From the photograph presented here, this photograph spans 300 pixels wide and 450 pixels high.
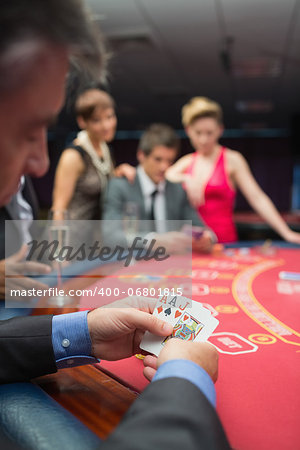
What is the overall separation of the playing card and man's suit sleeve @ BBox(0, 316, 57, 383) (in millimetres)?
206

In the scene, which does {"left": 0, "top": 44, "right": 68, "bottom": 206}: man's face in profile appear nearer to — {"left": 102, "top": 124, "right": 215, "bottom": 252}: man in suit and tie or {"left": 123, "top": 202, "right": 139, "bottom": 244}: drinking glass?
{"left": 123, "top": 202, "right": 139, "bottom": 244}: drinking glass

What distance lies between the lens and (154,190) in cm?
289

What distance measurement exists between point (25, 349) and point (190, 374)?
0.40m

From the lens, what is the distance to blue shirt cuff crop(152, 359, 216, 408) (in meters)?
0.67

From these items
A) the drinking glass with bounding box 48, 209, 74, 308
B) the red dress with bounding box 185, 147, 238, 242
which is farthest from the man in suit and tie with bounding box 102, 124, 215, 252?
the drinking glass with bounding box 48, 209, 74, 308

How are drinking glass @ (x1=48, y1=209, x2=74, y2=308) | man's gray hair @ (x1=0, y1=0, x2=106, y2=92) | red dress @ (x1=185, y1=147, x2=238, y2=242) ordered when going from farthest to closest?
red dress @ (x1=185, y1=147, x2=238, y2=242) < drinking glass @ (x1=48, y1=209, x2=74, y2=308) < man's gray hair @ (x1=0, y1=0, x2=106, y2=92)

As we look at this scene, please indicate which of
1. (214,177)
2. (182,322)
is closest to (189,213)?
(214,177)

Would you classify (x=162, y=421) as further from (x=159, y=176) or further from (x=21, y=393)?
(x=159, y=176)

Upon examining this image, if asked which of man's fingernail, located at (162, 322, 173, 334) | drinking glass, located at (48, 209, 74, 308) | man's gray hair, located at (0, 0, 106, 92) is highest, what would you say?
man's gray hair, located at (0, 0, 106, 92)

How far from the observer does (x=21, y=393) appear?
80 centimetres

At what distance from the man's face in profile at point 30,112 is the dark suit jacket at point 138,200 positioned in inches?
80.9

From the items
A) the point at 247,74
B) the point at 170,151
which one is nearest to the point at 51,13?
the point at 170,151

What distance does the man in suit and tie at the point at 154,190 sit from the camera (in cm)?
278

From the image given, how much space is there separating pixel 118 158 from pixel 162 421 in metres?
14.3
